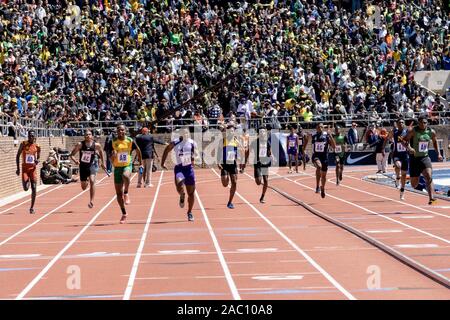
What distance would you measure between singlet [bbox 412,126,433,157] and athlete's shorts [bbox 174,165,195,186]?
4999 millimetres

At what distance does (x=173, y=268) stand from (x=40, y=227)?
825 cm

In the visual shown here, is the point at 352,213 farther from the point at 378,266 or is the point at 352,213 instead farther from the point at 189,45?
the point at 189,45

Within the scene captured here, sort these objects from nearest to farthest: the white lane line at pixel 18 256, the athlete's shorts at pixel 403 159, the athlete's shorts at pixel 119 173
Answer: the white lane line at pixel 18 256
the athlete's shorts at pixel 119 173
the athlete's shorts at pixel 403 159

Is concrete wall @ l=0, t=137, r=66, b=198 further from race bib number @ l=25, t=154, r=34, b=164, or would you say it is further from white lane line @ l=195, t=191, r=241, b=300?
white lane line @ l=195, t=191, r=241, b=300

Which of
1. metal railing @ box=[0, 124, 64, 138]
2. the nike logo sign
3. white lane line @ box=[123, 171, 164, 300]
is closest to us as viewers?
white lane line @ box=[123, 171, 164, 300]

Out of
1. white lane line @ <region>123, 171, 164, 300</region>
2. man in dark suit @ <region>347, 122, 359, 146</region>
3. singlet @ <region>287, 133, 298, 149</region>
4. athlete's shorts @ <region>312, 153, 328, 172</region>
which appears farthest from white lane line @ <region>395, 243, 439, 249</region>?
man in dark suit @ <region>347, 122, 359, 146</region>

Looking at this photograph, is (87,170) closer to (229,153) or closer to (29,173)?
(29,173)

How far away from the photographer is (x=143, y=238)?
836 inches

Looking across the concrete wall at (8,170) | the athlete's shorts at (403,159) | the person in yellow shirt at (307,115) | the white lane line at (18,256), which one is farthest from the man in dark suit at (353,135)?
the white lane line at (18,256)

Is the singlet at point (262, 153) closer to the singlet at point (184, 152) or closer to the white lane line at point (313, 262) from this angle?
the white lane line at point (313, 262)

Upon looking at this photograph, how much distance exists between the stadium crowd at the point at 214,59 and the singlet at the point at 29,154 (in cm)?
1368

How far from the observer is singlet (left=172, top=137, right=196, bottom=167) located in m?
24.6

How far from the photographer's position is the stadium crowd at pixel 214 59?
1811 inches
